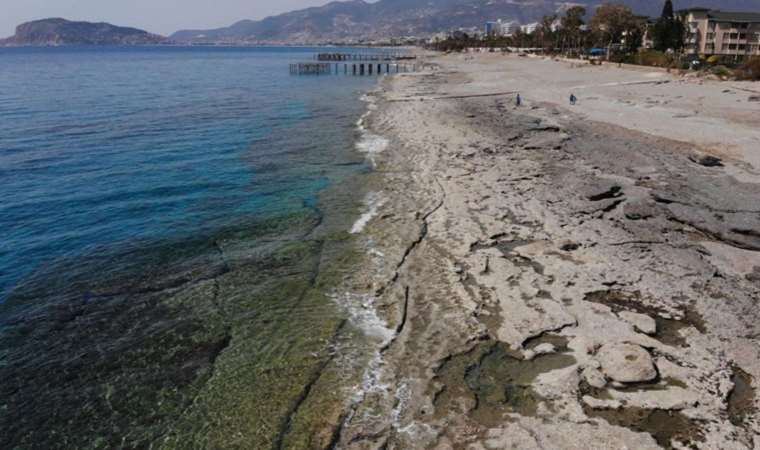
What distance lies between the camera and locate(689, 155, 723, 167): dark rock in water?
650 inches

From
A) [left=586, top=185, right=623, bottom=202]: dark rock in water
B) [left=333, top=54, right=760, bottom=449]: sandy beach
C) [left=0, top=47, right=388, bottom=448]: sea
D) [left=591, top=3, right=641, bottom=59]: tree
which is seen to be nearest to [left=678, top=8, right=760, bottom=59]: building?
[left=591, top=3, right=641, bottom=59]: tree

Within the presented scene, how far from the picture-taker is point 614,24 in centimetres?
7575

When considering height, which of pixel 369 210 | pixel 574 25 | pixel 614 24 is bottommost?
pixel 369 210

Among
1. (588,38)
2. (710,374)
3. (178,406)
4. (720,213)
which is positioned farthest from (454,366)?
(588,38)

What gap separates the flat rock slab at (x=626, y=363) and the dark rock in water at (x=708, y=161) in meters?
12.3

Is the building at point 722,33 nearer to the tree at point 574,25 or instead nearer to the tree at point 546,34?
the tree at point 574,25

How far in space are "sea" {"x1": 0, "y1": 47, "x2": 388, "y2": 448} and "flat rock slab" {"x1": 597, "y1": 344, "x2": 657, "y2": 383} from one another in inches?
158

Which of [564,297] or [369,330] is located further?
[564,297]

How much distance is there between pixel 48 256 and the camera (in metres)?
12.3

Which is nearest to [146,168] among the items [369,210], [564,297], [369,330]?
[369,210]

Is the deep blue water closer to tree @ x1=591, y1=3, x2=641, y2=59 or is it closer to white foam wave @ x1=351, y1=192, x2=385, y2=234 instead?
white foam wave @ x1=351, y1=192, x2=385, y2=234

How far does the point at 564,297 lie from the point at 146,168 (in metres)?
17.8

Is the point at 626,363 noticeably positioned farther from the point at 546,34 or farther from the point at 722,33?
the point at 546,34

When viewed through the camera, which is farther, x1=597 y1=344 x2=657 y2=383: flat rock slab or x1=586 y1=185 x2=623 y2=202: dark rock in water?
x1=586 y1=185 x2=623 y2=202: dark rock in water
